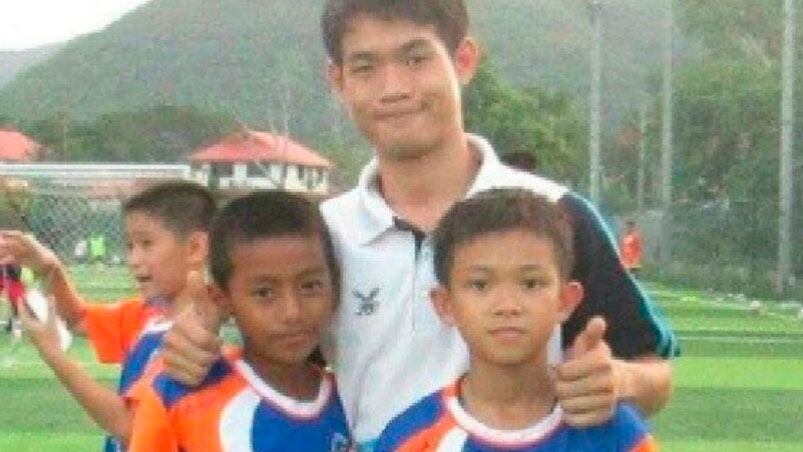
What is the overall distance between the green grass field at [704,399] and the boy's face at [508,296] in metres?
7.20

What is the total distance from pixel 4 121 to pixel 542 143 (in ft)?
113

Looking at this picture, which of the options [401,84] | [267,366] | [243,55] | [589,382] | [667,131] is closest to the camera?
[589,382]

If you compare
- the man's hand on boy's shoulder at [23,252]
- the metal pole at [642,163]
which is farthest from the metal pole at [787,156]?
the man's hand on boy's shoulder at [23,252]

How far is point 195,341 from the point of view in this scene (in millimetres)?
3588

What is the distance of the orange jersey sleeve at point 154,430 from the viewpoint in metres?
3.64

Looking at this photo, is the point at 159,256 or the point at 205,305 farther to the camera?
the point at 159,256

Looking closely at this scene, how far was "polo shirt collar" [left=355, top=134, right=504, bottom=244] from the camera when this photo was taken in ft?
11.7

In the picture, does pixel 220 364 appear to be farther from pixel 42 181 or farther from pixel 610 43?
pixel 610 43

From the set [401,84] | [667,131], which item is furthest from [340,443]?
[667,131]

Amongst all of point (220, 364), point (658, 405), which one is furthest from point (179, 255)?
point (658, 405)

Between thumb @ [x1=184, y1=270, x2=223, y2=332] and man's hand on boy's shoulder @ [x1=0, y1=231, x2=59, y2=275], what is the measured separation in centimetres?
118

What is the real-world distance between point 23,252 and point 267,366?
1311 mm

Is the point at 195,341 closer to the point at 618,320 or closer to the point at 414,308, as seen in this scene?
the point at 414,308

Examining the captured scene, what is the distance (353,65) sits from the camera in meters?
3.58
